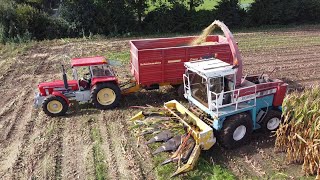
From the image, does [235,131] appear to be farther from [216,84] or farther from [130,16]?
[130,16]

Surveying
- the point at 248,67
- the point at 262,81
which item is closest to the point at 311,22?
the point at 248,67

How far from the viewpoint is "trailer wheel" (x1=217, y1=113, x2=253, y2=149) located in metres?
7.60

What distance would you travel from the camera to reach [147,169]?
289 inches

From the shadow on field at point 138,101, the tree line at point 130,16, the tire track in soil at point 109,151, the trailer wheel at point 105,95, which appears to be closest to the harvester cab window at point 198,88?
the tire track in soil at point 109,151

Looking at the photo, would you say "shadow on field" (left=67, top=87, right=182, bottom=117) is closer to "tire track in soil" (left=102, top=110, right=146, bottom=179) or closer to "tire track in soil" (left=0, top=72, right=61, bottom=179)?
"tire track in soil" (left=102, top=110, right=146, bottom=179)

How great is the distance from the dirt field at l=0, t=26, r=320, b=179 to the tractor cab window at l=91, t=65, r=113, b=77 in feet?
3.93

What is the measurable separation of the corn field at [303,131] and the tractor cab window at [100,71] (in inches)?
214

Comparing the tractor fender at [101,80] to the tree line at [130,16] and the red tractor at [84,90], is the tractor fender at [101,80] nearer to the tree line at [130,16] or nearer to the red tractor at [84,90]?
the red tractor at [84,90]

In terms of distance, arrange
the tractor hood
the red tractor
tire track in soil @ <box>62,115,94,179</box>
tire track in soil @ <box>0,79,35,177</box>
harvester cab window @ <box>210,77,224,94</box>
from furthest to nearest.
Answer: the tractor hood
the red tractor
tire track in soil @ <box>0,79,35,177</box>
harvester cab window @ <box>210,77,224,94</box>
tire track in soil @ <box>62,115,94,179</box>

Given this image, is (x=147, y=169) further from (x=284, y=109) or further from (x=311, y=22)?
(x=311, y=22)

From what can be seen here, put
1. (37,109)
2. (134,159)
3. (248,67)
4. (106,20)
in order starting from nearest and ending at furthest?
(134,159), (37,109), (248,67), (106,20)

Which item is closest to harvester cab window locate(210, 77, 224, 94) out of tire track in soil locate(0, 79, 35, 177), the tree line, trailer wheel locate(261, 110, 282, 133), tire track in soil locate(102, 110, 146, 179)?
trailer wheel locate(261, 110, 282, 133)

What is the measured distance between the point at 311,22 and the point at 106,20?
15870 millimetres

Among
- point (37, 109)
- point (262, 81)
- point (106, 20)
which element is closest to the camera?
point (262, 81)
